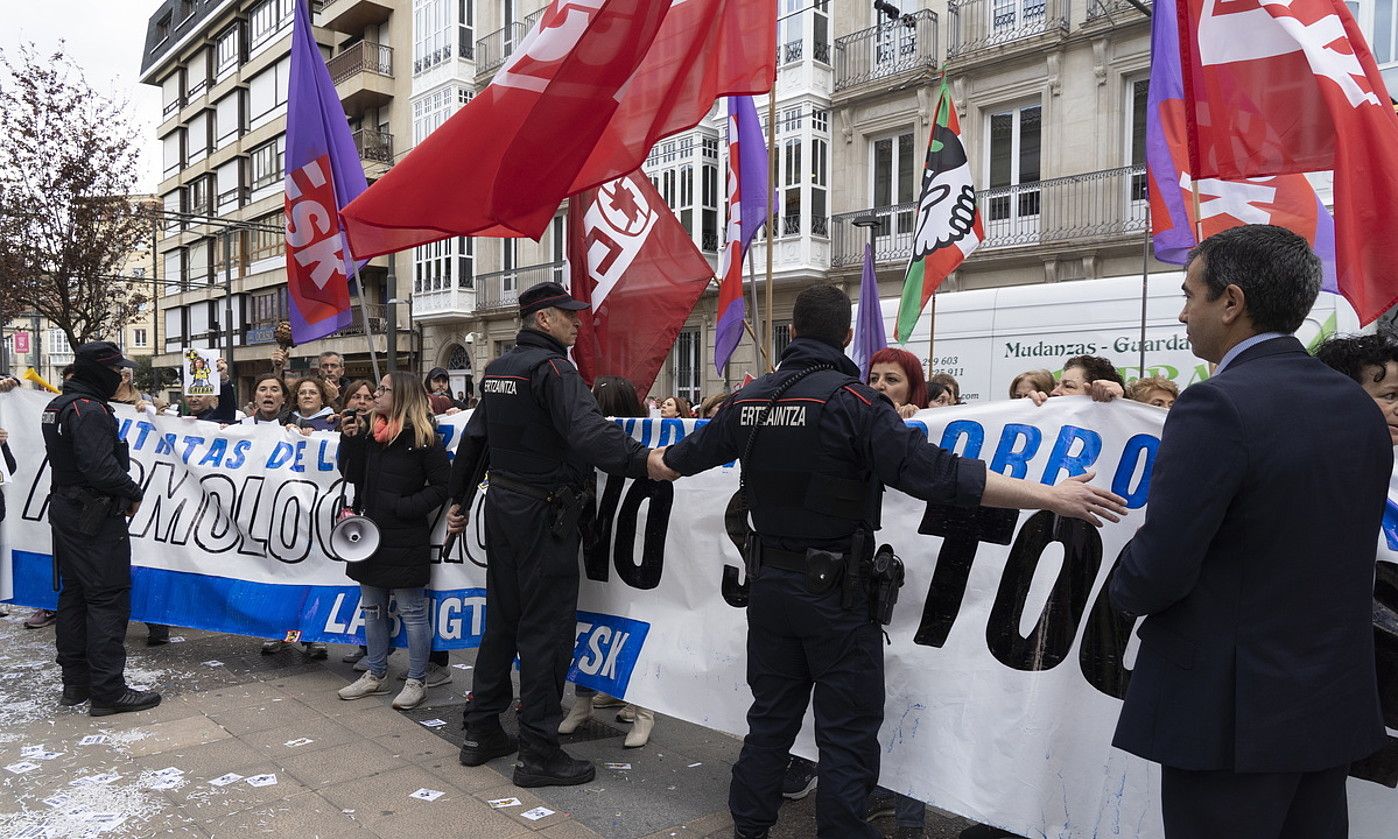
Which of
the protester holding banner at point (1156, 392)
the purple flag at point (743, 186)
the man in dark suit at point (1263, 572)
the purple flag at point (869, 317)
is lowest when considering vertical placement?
the man in dark suit at point (1263, 572)

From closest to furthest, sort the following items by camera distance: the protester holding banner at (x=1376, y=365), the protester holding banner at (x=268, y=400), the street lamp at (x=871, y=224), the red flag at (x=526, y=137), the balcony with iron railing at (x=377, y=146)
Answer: the protester holding banner at (x=1376, y=365)
the red flag at (x=526, y=137)
the protester holding banner at (x=268, y=400)
the street lamp at (x=871, y=224)
the balcony with iron railing at (x=377, y=146)

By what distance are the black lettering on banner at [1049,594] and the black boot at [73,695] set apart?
15.4ft

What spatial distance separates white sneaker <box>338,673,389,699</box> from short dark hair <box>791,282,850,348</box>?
11.1 ft

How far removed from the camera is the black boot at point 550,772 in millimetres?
4129

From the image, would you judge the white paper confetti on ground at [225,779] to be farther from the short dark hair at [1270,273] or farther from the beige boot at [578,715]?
the short dark hair at [1270,273]

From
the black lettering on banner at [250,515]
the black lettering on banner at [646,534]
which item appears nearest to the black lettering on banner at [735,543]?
the black lettering on banner at [646,534]

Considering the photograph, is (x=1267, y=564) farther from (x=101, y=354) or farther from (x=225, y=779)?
(x=101, y=354)

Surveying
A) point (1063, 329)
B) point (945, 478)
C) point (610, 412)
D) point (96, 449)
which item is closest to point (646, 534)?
point (610, 412)

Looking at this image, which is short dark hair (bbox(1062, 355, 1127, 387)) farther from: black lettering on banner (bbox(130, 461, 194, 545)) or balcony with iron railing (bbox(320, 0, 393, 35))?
balcony with iron railing (bbox(320, 0, 393, 35))

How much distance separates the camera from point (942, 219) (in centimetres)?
802

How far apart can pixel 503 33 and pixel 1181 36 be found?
94.1 feet

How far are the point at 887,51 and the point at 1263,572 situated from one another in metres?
20.3

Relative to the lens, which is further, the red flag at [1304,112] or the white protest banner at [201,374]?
the white protest banner at [201,374]

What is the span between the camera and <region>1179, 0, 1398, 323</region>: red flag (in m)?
3.56
